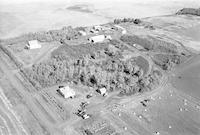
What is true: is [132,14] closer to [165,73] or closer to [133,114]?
[165,73]

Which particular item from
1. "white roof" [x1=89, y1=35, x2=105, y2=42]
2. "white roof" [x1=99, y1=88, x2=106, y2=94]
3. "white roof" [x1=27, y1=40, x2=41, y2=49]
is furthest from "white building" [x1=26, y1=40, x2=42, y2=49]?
"white roof" [x1=99, y1=88, x2=106, y2=94]

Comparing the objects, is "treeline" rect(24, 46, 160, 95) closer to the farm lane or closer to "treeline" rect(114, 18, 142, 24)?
the farm lane

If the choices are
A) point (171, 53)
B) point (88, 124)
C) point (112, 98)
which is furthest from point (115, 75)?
point (171, 53)

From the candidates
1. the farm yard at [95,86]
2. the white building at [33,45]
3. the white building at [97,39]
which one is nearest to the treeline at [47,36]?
the farm yard at [95,86]

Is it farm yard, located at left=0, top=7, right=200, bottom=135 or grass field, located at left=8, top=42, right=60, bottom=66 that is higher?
grass field, located at left=8, top=42, right=60, bottom=66

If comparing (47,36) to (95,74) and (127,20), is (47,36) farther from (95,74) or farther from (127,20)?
(127,20)

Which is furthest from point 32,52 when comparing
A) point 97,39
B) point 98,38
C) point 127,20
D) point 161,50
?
point 127,20

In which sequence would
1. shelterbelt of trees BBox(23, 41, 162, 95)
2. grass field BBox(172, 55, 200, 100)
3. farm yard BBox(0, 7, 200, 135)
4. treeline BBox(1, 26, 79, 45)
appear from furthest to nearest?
treeline BBox(1, 26, 79, 45) < grass field BBox(172, 55, 200, 100) < shelterbelt of trees BBox(23, 41, 162, 95) < farm yard BBox(0, 7, 200, 135)
